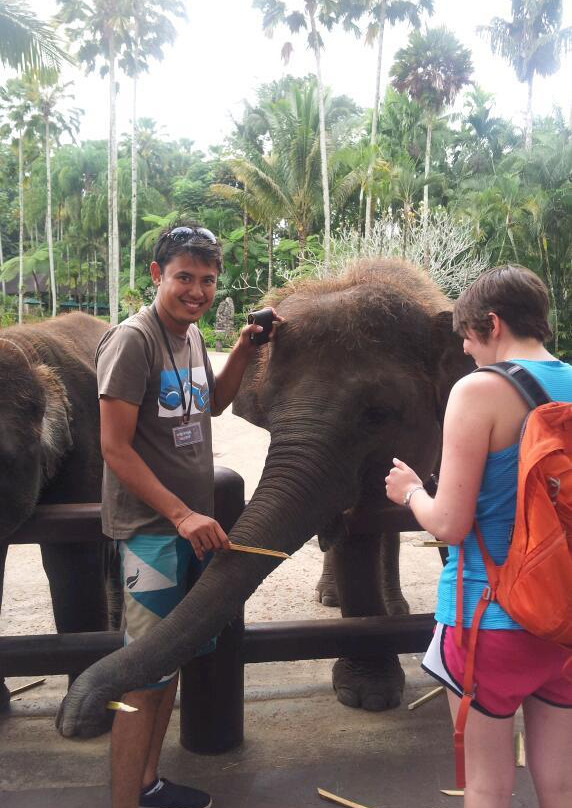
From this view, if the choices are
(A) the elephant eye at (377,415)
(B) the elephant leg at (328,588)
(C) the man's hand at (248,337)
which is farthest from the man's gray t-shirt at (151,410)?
(B) the elephant leg at (328,588)

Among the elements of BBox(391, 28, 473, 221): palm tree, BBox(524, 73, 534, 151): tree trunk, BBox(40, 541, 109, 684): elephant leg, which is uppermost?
BBox(391, 28, 473, 221): palm tree

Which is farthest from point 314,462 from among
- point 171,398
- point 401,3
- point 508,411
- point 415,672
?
point 401,3

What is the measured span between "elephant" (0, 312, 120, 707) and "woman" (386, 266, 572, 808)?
5.21 ft

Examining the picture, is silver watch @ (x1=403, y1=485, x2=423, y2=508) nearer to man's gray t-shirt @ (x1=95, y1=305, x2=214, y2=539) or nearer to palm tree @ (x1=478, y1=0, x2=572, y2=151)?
man's gray t-shirt @ (x1=95, y1=305, x2=214, y2=539)

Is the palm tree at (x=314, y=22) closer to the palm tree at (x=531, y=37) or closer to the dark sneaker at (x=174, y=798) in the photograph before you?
the palm tree at (x=531, y=37)

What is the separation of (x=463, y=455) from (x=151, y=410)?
3.64ft

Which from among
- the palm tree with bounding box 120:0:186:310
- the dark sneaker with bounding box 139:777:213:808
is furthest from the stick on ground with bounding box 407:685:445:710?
the palm tree with bounding box 120:0:186:310

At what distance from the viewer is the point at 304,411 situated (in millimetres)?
2986

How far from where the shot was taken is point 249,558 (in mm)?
2500

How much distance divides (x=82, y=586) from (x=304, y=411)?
5.27ft

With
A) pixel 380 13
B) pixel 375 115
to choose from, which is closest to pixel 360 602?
pixel 375 115

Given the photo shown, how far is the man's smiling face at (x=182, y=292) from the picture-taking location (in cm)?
259

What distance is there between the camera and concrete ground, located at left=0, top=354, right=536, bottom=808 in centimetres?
283

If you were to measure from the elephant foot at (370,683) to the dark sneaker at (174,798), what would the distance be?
1.04 meters
